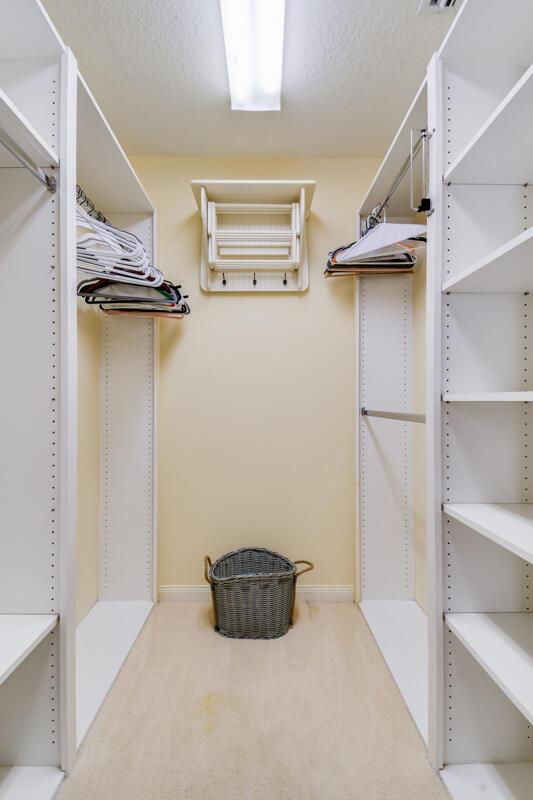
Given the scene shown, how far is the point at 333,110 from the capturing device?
1.91 metres

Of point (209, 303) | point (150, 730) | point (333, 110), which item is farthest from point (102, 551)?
point (333, 110)

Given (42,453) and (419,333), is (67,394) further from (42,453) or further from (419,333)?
(419,333)

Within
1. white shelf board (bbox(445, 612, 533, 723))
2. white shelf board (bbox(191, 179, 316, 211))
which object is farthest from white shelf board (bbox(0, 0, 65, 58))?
white shelf board (bbox(445, 612, 533, 723))

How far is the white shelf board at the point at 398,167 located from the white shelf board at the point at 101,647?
238cm

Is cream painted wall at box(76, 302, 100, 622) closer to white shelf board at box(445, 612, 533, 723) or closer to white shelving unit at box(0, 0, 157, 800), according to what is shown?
white shelving unit at box(0, 0, 157, 800)

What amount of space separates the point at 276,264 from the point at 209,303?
0.43m

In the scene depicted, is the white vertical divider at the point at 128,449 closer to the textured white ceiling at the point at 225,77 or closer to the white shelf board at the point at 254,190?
the white shelf board at the point at 254,190

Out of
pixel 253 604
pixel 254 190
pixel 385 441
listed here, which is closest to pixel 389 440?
pixel 385 441

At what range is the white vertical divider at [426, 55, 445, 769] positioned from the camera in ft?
4.01

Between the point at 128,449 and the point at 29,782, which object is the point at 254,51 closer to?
the point at 128,449

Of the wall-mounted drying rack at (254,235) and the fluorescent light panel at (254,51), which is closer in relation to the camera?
the fluorescent light panel at (254,51)

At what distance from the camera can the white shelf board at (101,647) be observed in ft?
4.87

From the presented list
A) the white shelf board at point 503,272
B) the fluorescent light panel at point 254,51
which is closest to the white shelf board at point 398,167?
the fluorescent light panel at point 254,51

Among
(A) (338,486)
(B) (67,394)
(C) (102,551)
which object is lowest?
(C) (102,551)
